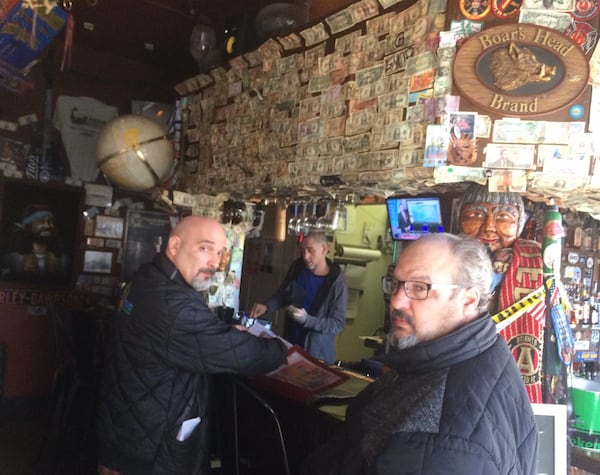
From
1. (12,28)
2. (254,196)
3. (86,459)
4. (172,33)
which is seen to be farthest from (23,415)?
(172,33)

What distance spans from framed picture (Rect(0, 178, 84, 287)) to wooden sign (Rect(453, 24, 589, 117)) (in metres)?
3.83

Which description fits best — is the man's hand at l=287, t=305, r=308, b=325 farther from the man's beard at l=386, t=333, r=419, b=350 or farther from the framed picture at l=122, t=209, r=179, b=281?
the framed picture at l=122, t=209, r=179, b=281

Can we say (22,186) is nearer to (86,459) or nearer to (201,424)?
(86,459)

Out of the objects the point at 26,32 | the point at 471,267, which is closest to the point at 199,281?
the point at 471,267

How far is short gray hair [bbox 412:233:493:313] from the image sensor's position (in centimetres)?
145

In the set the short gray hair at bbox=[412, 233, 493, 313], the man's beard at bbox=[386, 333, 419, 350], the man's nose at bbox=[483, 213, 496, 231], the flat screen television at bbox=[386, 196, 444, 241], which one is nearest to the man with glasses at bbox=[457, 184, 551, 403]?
the man's nose at bbox=[483, 213, 496, 231]

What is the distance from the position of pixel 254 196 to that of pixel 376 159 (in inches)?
56.8

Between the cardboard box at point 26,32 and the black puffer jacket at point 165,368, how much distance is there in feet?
8.23

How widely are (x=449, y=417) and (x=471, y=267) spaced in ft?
1.50

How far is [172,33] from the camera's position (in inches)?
173

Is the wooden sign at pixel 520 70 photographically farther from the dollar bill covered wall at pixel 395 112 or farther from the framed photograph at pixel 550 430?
the framed photograph at pixel 550 430

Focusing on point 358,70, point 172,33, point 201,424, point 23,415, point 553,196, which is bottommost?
point 23,415

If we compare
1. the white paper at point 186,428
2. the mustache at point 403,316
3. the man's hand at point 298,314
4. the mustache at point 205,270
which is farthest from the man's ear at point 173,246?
the mustache at point 403,316

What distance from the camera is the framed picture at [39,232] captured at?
4.50 m
